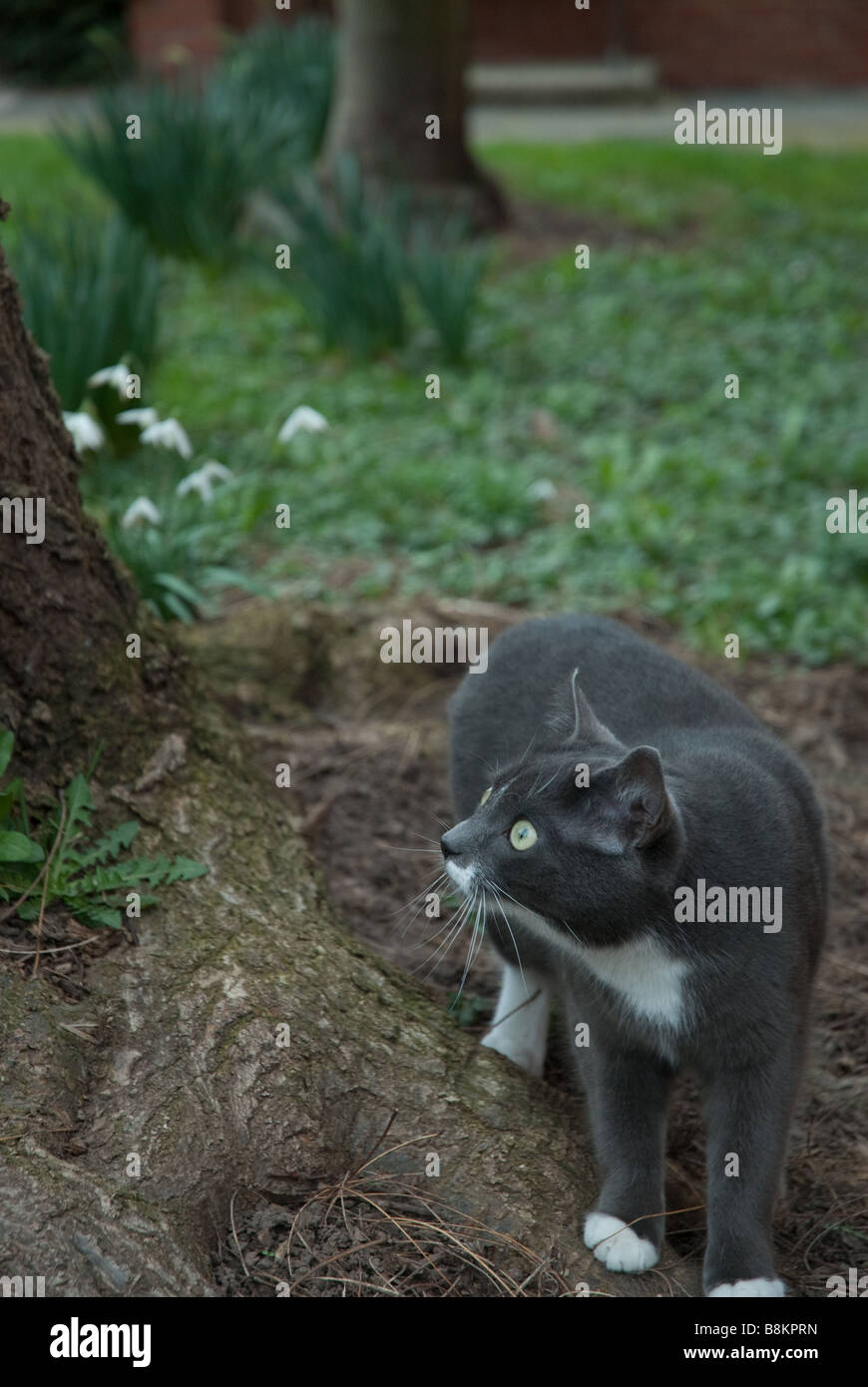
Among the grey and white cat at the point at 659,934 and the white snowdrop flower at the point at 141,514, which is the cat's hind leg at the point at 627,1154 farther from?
the white snowdrop flower at the point at 141,514

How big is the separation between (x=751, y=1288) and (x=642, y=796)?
82 centimetres

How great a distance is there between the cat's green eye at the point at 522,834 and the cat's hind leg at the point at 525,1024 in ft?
1.69

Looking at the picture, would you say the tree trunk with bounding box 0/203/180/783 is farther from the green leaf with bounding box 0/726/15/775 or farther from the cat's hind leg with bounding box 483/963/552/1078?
the cat's hind leg with bounding box 483/963/552/1078

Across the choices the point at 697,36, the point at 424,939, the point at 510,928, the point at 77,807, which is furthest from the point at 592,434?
the point at 697,36

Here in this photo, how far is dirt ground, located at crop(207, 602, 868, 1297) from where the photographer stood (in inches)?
92.8

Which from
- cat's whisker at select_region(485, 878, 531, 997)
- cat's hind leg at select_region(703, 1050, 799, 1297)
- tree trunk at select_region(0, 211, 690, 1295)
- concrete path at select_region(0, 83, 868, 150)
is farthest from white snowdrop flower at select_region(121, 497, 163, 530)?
concrete path at select_region(0, 83, 868, 150)

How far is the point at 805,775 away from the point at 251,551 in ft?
8.12

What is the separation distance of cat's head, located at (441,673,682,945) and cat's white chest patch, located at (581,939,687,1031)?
5 cm

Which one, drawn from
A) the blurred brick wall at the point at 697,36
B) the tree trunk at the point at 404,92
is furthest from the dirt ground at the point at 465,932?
the blurred brick wall at the point at 697,36

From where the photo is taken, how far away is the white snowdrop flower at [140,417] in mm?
4336

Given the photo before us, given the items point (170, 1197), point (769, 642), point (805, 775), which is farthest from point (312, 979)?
point (769, 642)

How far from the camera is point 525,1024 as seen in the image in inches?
111

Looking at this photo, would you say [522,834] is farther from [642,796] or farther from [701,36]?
[701,36]

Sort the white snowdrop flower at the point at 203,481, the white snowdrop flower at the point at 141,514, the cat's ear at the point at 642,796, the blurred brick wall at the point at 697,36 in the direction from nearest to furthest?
the cat's ear at the point at 642,796 → the white snowdrop flower at the point at 141,514 → the white snowdrop flower at the point at 203,481 → the blurred brick wall at the point at 697,36
